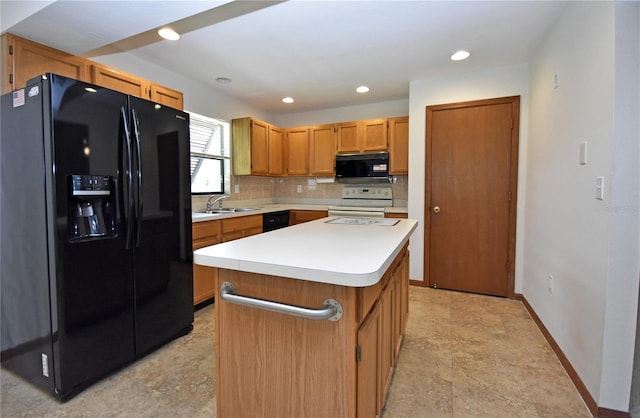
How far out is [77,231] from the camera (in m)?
1.65

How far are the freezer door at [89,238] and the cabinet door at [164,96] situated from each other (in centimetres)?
90

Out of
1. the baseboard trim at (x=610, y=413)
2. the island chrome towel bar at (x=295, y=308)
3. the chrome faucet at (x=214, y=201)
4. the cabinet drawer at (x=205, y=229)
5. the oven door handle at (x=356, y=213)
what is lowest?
the baseboard trim at (x=610, y=413)

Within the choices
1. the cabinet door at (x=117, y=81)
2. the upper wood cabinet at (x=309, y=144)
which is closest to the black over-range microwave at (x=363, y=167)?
the upper wood cabinet at (x=309, y=144)

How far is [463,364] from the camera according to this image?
200cm

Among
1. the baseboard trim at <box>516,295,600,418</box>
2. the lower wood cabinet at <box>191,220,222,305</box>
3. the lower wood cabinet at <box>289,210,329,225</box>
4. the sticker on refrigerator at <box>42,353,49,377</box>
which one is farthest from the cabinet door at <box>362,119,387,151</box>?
the sticker on refrigerator at <box>42,353,49,377</box>

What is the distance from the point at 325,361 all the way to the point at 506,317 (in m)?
2.38

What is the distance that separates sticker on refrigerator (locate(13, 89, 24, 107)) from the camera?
5.36ft

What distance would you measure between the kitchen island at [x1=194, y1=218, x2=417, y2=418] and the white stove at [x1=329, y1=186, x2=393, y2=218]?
2701 mm

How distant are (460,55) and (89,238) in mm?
A: 3242

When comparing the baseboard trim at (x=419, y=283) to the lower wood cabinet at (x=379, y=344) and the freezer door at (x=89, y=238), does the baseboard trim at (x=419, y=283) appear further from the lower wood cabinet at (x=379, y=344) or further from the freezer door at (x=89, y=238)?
the freezer door at (x=89, y=238)

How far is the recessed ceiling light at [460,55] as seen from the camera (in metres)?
2.75

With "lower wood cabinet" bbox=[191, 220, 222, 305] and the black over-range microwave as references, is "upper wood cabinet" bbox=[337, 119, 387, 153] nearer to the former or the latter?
the black over-range microwave

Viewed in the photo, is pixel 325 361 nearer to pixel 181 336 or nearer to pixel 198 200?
pixel 181 336

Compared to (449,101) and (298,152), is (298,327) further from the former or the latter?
(298,152)
